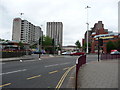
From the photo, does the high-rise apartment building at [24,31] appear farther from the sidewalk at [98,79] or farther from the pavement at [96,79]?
the sidewalk at [98,79]

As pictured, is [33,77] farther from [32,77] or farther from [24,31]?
[24,31]

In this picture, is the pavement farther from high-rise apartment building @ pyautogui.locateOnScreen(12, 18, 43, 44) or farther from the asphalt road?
high-rise apartment building @ pyautogui.locateOnScreen(12, 18, 43, 44)

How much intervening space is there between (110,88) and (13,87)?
13.5ft

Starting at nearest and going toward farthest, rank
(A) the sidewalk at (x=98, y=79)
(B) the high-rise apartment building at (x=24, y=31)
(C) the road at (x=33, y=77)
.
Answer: (A) the sidewalk at (x=98, y=79) < (C) the road at (x=33, y=77) < (B) the high-rise apartment building at (x=24, y=31)

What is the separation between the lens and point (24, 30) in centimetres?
11206

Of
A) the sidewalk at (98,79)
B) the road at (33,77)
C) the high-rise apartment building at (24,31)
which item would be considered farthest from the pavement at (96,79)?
the high-rise apartment building at (24,31)

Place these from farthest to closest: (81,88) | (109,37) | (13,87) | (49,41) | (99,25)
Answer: (99,25) → (109,37) → (49,41) → (13,87) → (81,88)

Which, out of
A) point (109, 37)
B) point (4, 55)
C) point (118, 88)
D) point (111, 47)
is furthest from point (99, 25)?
point (118, 88)

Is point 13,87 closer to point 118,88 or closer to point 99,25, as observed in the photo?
point 118,88

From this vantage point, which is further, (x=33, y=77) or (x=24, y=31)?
(x=24, y=31)

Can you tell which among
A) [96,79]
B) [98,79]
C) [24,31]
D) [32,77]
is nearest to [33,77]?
[32,77]

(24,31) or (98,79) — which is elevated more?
(24,31)

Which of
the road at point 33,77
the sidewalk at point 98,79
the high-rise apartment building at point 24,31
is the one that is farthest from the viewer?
the high-rise apartment building at point 24,31

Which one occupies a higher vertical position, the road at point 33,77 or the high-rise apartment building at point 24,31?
the high-rise apartment building at point 24,31
